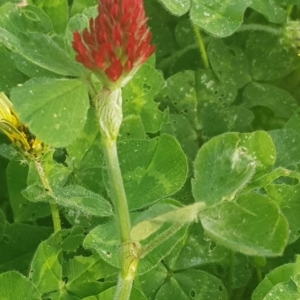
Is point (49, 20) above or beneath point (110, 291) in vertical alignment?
above

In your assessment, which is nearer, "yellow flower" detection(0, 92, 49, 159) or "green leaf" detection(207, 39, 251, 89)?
"yellow flower" detection(0, 92, 49, 159)

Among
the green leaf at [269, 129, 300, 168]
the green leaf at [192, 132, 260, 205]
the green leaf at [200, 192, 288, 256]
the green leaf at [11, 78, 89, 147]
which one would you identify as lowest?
the green leaf at [269, 129, 300, 168]

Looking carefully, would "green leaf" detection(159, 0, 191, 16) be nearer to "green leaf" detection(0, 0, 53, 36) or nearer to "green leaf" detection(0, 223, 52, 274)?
"green leaf" detection(0, 0, 53, 36)

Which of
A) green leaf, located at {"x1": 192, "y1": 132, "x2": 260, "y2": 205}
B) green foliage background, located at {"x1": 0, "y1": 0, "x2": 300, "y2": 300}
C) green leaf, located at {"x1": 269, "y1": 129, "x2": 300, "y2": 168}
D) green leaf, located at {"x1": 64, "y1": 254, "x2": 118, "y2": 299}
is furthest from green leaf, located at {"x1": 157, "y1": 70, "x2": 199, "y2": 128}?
green leaf, located at {"x1": 192, "y1": 132, "x2": 260, "y2": 205}

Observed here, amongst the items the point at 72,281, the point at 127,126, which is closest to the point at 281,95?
the point at 127,126

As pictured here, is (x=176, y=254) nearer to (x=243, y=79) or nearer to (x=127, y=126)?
(x=127, y=126)

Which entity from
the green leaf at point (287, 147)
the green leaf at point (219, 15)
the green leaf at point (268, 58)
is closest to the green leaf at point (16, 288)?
the green leaf at point (287, 147)

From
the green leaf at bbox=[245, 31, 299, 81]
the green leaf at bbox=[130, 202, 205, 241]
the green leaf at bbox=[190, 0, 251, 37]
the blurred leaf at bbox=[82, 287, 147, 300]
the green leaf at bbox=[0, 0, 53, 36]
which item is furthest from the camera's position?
the green leaf at bbox=[245, 31, 299, 81]

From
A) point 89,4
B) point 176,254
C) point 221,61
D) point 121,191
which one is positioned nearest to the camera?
point 121,191
